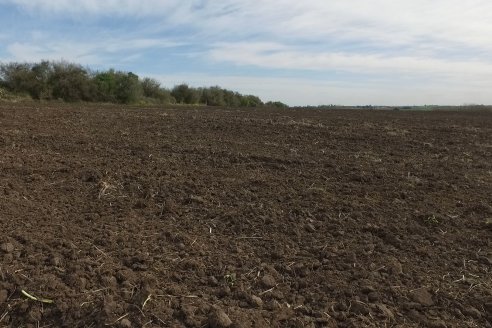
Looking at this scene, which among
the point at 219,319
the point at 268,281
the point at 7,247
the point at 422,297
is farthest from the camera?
the point at 7,247

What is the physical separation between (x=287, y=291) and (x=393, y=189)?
4068mm

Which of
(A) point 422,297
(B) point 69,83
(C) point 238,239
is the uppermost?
(B) point 69,83

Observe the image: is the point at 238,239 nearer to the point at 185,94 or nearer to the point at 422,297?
the point at 422,297

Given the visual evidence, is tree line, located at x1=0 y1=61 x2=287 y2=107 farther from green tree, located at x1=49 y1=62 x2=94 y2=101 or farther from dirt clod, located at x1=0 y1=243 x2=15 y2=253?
dirt clod, located at x1=0 y1=243 x2=15 y2=253

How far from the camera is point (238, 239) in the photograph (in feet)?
17.6

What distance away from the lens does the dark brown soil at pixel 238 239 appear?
12.7ft

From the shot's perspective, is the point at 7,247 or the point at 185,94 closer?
the point at 7,247

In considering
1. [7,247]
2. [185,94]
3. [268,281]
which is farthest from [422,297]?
[185,94]

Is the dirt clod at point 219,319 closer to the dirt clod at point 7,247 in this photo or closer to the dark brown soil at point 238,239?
the dark brown soil at point 238,239

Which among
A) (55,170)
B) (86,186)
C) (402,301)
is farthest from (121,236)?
(55,170)

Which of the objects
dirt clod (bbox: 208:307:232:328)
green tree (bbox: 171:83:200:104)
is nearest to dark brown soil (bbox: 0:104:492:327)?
dirt clod (bbox: 208:307:232:328)

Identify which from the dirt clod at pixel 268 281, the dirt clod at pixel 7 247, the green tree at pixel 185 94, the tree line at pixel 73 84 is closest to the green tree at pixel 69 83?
the tree line at pixel 73 84

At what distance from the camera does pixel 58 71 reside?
149ft

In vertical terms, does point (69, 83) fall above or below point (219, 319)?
above
